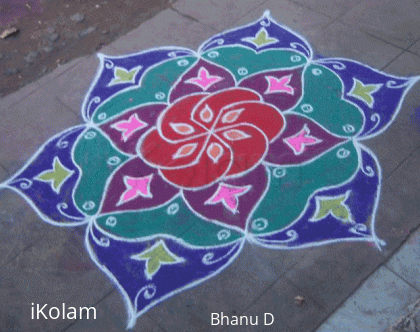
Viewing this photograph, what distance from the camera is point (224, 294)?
5.19 metres

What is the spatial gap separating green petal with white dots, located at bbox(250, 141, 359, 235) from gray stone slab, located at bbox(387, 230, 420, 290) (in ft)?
3.12

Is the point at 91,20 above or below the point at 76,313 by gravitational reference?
above

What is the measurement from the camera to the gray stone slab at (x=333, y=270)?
16.6ft

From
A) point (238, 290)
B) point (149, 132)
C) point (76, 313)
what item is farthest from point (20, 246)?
point (238, 290)

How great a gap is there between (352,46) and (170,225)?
11.2 ft

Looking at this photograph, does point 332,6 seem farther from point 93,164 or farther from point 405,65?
point 93,164

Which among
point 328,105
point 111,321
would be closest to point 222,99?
point 328,105

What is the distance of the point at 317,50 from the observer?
7.20m

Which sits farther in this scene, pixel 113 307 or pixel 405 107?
pixel 405 107

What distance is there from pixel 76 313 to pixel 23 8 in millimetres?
5535

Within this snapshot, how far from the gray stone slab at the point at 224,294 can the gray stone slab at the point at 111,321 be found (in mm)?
89

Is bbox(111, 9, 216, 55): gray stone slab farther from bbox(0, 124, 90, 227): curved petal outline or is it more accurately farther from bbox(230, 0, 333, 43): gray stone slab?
bbox(0, 124, 90, 227): curved petal outline

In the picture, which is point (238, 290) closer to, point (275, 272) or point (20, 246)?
point (275, 272)

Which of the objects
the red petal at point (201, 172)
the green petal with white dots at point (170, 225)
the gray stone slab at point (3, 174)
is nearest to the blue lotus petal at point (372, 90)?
the red petal at point (201, 172)
